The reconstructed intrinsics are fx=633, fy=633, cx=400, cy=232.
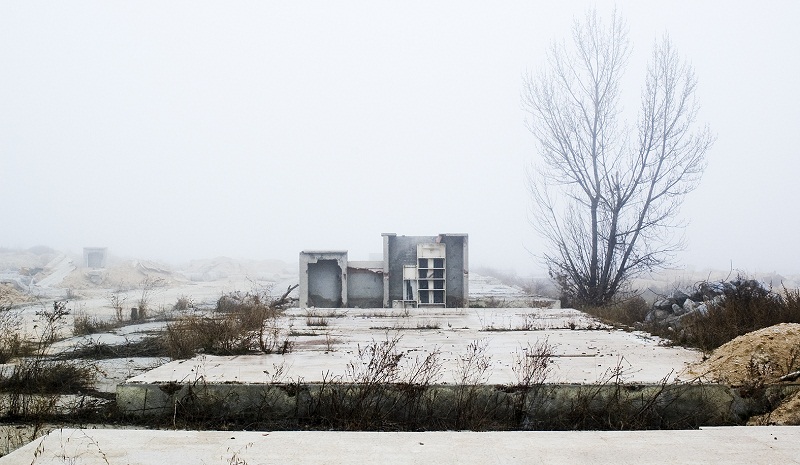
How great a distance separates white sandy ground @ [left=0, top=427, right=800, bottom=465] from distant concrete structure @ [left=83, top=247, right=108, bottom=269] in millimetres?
43025

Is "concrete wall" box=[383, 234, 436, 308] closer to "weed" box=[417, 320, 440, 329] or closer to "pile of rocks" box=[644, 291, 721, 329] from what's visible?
"weed" box=[417, 320, 440, 329]

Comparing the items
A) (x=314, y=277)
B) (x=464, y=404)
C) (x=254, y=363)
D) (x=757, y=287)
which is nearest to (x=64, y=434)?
(x=254, y=363)

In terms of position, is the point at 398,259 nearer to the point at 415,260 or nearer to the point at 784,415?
the point at 415,260

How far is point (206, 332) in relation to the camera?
8320 mm

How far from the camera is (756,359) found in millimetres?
6270

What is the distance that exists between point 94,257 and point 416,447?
1763 inches

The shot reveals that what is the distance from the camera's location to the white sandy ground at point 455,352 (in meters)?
6.40

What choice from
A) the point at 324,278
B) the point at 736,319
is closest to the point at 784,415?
the point at 736,319

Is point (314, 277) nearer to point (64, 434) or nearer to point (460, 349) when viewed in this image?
point (460, 349)

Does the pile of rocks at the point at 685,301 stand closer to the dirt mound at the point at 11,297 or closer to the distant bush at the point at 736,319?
the distant bush at the point at 736,319

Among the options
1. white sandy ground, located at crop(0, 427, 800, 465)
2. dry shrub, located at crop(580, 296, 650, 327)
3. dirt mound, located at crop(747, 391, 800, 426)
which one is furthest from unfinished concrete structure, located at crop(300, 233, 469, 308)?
white sandy ground, located at crop(0, 427, 800, 465)

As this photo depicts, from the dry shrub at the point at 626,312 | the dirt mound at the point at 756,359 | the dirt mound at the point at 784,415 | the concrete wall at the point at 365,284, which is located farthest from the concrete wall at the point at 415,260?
the dirt mound at the point at 784,415

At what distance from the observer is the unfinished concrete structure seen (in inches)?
771

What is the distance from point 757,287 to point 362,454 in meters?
9.16
